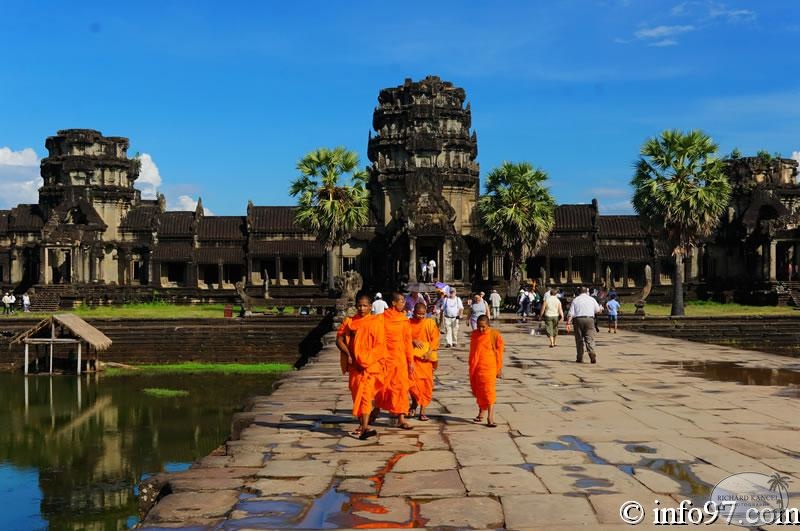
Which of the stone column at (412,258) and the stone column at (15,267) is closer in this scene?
the stone column at (412,258)

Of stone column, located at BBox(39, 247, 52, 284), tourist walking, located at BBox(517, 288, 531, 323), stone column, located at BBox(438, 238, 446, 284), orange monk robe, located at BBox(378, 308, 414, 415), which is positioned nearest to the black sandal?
orange monk robe, located at BBox(378, 308, 414, 415)

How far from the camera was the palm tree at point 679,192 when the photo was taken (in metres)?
31.8

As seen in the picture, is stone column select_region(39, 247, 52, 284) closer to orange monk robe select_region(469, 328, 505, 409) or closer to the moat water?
the moat water

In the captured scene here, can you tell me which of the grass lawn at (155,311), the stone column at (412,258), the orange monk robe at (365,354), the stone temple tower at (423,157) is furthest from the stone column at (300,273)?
the orange monk robe at (365,354)

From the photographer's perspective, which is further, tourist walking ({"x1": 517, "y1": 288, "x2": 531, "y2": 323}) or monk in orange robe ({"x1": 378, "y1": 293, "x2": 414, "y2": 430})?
tourist walking ({"x1": 517, "y1": 288, "x2": 531, "y2": 323})

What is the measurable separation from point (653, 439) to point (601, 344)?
1312cm

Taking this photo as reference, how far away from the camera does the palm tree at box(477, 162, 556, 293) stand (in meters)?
38.3

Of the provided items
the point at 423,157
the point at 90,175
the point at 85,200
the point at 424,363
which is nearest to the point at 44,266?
the point at 85,200

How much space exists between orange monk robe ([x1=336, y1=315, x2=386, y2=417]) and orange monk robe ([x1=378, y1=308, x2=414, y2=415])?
9 centimetres

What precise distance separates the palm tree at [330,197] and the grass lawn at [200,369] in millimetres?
12092

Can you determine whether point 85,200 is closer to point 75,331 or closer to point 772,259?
point 75,331

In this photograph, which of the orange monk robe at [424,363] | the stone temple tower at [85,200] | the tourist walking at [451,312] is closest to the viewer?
the orange monk robe at [424,363]

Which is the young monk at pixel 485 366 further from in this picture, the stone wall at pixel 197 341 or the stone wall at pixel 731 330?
the stone wall at pixel 197 341

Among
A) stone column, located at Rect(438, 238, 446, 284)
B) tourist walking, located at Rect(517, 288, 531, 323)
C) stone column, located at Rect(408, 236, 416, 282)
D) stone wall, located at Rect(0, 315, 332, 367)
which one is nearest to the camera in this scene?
stone wall, located at Rect(0, 315, 332, 367)
